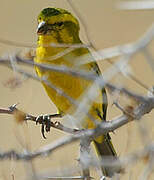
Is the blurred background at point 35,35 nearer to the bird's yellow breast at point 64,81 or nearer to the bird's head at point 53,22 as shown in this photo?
the bird's yellow breast at point 64,81

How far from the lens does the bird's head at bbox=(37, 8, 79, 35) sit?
11.7 ft

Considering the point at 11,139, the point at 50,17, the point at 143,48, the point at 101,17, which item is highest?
the point at 101,17

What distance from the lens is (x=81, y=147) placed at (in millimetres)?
2459

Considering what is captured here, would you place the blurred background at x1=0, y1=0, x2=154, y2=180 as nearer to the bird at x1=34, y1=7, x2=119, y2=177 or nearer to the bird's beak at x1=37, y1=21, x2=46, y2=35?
the bird at x1=34, y1=7, x2=119, y2=177

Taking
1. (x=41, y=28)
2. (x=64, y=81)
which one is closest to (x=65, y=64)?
(x=64, y=81)

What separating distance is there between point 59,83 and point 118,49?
1857 millimetres

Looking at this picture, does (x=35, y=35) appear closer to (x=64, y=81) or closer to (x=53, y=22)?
(x=53, y=22)

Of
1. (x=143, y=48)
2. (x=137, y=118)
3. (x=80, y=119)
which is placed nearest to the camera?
(x=143, y=48)

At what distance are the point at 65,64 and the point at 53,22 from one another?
399 millimetres

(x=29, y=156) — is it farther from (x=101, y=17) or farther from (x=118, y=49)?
(x=101, y=17)

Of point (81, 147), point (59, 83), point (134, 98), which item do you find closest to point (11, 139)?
point (59, 83)

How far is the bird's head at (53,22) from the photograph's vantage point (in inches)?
140

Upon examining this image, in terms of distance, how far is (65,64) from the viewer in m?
3.35

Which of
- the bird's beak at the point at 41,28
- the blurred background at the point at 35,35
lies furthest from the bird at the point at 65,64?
the blurred background at the point at 35,35
